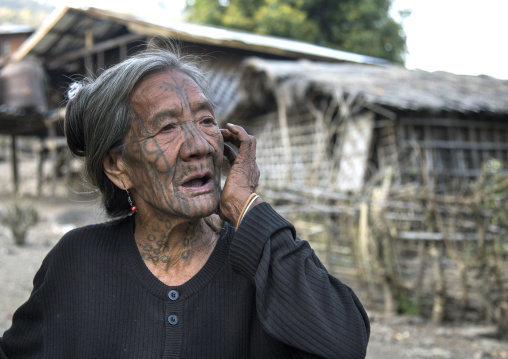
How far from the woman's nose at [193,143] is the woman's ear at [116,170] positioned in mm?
269

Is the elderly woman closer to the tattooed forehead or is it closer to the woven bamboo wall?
the tattooed forehead

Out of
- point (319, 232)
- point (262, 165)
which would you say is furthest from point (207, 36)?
point (319, 232)

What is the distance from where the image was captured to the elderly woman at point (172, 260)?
140 centimetres

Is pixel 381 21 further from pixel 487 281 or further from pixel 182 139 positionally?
pixel 182 139

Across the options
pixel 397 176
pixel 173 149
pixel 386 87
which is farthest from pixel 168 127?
pixel 386 87

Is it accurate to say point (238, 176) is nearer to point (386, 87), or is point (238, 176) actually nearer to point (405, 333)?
point (405, 333)

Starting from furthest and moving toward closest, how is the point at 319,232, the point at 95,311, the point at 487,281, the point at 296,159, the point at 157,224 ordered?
1. the point at 296,159
2. the point at 319,232
3. the point at 487,281
4. the point at 157,224
5. the point at 95,311

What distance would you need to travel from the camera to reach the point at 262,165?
11656mm

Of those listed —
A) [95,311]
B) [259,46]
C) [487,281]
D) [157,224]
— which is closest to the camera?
[95,311]

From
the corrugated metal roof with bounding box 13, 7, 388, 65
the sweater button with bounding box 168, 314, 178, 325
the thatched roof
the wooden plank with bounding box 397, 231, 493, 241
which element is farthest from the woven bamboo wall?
the sweater button with bounding box 168, 314, 178, 325

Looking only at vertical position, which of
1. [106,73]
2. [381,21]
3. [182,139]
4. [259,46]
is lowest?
[182,139]

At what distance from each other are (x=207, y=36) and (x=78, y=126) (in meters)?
9.98

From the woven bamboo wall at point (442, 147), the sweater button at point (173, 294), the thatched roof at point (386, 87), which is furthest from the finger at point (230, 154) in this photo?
the woven bamboo wall at point (442, 147)

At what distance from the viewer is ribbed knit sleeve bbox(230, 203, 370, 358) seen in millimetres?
1344
